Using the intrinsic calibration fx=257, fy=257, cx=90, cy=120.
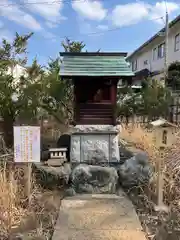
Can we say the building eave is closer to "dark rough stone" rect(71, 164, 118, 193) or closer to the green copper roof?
the green copper roof

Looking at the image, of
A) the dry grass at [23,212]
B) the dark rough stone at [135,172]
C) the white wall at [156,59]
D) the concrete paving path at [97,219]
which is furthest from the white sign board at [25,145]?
the white wall at [156,59]

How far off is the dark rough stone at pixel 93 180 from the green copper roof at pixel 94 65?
74.6 inches

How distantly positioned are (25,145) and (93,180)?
55.5 inches

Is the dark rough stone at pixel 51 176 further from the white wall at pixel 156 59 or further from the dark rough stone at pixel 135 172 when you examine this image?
the white wall at pixel 156 59

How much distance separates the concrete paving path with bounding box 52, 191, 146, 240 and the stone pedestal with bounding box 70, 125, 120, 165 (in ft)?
3.71

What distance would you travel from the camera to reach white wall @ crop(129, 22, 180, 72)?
1750cm

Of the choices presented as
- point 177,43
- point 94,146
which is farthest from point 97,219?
point 177,43

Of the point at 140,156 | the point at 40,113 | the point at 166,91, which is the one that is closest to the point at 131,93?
the point at 166,91

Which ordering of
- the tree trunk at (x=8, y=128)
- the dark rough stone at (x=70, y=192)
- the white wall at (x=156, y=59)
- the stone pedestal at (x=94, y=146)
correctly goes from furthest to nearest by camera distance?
the white wall at (x=156, y=59)
the tree trunk at (x=8, y=128)
the stone pedestal at (x=94, y=146)
the dark rough stone at (x=70, y=192)

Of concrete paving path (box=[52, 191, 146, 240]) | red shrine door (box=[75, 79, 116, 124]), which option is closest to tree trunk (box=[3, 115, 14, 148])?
red shrine door (box=[75, 79, 116, 124])

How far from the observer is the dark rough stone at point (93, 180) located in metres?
4.52

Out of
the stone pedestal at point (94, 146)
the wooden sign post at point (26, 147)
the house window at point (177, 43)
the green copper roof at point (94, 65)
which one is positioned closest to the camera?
the wooden sign post at point (26, 147)

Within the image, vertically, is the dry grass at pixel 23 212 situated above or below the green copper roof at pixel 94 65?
below

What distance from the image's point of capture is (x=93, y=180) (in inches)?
179
